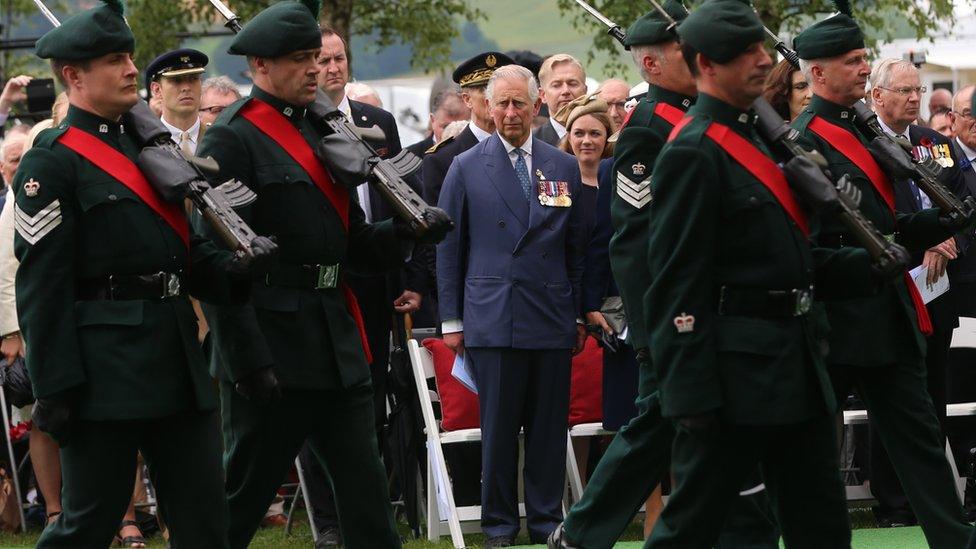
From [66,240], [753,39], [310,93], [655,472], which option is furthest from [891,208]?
[66,240]

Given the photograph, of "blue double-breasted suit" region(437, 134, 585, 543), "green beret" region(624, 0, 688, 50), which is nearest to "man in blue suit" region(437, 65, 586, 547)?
"blue double-breasted suit" region(437, 134, 585, 543)

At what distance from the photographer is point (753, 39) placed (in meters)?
5.50

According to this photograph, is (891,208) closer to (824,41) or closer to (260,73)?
(824,41)

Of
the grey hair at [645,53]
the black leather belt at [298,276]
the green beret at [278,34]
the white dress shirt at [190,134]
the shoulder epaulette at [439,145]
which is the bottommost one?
the shoulder epaulette at [439,145]

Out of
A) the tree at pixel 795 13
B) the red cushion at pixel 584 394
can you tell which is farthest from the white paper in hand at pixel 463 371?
the tree at pixel 795 13

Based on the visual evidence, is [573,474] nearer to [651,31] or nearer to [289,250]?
[651,31]

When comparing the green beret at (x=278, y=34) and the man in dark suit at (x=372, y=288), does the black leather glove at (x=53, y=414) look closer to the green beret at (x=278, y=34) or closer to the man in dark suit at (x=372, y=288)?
the green beret at (x=278, y=34)

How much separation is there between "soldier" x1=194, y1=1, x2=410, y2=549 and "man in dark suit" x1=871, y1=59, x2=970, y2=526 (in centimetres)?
328

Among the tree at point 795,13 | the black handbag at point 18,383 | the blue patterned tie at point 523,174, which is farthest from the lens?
the tree at point 795,13

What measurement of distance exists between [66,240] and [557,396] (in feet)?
11.4

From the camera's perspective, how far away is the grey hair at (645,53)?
23.1 feet

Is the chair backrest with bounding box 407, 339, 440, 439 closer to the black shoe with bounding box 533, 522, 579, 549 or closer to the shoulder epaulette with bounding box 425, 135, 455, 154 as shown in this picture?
the shoulder epaulette with bounding box 425, 135, 455, 154

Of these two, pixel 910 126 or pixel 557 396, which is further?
pixel 910 126

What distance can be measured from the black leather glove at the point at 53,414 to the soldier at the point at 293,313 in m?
0.68
